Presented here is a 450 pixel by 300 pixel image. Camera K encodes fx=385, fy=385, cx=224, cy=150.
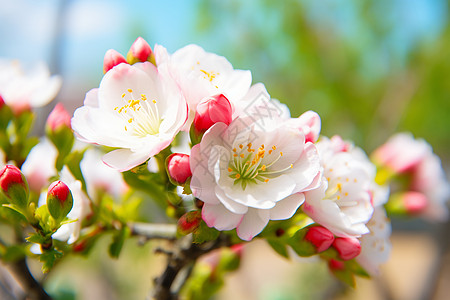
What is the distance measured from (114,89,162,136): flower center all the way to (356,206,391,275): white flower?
0.44m

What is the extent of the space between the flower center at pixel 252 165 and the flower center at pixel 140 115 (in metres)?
0.16


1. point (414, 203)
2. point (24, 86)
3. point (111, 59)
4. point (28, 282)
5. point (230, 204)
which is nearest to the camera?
point (230, 204)

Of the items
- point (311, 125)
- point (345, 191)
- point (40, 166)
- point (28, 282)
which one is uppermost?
point (311, 125)

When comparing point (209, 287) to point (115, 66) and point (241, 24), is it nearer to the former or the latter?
point (115, 66)

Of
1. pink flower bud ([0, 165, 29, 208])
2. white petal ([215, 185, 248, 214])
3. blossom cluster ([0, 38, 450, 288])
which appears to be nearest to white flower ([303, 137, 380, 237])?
blossom cluster ([0, 38, 450, 288])

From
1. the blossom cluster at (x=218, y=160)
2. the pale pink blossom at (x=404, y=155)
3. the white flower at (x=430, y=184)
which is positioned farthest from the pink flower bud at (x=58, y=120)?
the white flower at (x=430, y=184)

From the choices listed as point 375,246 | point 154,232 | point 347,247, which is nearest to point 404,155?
point 375,246

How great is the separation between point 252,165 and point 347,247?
21cm

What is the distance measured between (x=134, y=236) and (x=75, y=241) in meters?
0.17

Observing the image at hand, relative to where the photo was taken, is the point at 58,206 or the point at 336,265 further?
the point at 336,265

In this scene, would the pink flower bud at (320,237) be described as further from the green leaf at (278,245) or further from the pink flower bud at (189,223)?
the pink flower bud at (189,223)

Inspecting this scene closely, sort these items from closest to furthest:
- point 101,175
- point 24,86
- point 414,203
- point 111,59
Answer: point 111,59 → point 24,86 → point 101,175 → point 414,203

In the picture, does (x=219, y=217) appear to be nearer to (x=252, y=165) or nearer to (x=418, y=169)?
(x=252, y=165)

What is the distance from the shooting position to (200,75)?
62 cm
